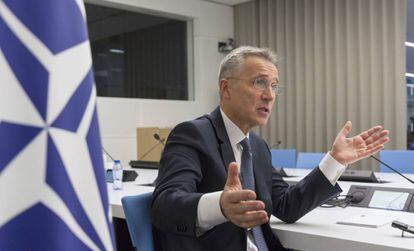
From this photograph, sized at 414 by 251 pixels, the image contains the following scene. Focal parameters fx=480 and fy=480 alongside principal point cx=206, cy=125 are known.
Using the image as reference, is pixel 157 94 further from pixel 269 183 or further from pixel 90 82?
pixel 90 82

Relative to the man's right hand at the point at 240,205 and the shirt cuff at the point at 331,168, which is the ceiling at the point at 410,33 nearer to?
the shirt cuff at the point at 331,168

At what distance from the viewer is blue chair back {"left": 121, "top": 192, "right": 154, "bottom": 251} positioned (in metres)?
1.46

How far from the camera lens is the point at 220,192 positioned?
1.25m

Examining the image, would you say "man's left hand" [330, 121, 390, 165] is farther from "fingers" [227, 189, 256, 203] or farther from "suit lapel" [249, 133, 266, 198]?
"fingers" [227, 189, 256, 203]

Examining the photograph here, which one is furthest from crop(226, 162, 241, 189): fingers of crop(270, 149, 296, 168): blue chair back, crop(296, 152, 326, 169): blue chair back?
crop(270, 149, 296, 168): blue chair back

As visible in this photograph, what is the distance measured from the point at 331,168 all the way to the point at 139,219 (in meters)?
0.63

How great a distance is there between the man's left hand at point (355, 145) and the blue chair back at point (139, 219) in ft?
2.05

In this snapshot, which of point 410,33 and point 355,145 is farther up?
point 410,33

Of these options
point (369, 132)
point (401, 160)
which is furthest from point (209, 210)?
point (401, 160)

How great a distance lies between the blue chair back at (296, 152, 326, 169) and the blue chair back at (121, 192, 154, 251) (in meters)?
2.69

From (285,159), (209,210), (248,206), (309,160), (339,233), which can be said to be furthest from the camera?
(285,159)

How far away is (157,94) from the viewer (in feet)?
19.9

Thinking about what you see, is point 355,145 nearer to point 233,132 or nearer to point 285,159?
point 233,132

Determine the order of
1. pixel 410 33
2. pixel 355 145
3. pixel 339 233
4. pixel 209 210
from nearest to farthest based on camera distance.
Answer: pixel 209 210 < pixel 339 233 < pixel 355 145 < pixel 410 33
